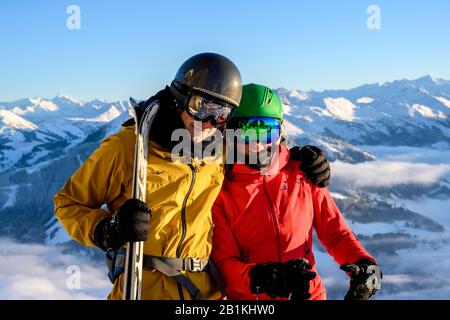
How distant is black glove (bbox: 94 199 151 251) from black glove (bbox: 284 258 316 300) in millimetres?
1339

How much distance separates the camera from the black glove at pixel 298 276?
4.65 meters

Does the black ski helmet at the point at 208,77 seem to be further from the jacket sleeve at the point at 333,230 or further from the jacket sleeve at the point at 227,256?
the jacket sleeve at the point at 333,230

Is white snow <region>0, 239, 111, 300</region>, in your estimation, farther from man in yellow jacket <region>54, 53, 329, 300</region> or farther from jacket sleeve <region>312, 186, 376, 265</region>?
man in yellow jacket <region>54, 53, 329, 300</region>

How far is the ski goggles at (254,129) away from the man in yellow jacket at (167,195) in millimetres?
333

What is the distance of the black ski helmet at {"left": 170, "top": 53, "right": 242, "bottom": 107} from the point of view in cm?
499

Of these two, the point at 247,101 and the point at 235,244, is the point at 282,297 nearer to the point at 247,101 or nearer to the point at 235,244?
the point at 235,244

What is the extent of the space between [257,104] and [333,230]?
1543 mm

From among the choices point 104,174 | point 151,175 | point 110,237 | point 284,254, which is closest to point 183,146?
point 151,175

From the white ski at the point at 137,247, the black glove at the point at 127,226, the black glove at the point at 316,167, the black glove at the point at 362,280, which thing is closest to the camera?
the black glove at the point at 127,226

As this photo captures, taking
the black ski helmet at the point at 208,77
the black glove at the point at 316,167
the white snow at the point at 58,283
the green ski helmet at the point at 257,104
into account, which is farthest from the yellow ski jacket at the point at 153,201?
the white snow at the point at 58,283

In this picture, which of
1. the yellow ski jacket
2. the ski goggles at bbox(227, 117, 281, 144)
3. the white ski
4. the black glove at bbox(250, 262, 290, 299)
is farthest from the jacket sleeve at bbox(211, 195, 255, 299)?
the white ski

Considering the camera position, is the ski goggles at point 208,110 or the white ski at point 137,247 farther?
the ski goggles at point 208,110

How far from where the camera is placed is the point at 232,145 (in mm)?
5543

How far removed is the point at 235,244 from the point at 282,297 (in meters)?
0.69
